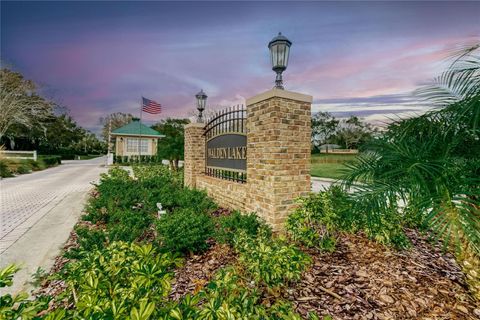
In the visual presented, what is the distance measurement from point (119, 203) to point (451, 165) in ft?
17.9

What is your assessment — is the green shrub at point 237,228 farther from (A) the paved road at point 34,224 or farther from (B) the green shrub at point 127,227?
(A) the paved road at point 34,224

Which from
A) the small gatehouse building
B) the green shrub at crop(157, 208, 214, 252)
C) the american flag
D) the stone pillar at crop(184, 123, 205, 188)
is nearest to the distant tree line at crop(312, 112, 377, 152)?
the small gatehouse building

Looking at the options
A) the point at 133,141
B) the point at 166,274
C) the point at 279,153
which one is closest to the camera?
the point at 166,274

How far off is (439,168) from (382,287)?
53.5 inches

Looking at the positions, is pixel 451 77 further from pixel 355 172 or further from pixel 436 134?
pixel 355 172

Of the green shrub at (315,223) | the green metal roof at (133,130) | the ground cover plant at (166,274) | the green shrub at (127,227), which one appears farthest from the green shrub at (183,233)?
the green metal roof at (133,130)

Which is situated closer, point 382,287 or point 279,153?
point 382,287

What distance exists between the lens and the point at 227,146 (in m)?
5.64

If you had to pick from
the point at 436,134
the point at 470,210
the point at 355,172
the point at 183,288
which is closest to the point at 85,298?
the point at 183,288

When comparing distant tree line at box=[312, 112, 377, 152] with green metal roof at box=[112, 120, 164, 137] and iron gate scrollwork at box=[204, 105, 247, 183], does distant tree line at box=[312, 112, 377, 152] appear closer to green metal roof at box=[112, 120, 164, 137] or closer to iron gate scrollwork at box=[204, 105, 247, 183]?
green metal roof at box=[112, 120, 164, 137]

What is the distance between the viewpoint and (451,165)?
1.78 meters

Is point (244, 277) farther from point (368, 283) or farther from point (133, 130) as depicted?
point (133, 130)

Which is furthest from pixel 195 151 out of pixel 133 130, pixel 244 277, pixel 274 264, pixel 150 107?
pixel 133 130

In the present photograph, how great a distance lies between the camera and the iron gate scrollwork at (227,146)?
5.06m
